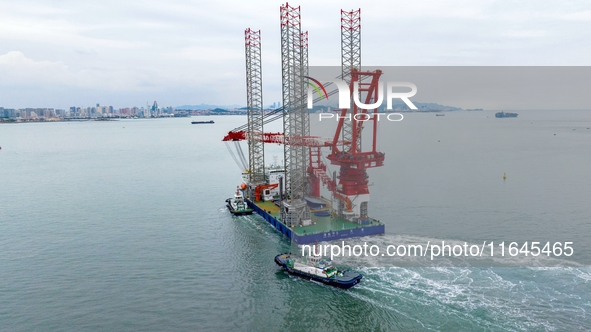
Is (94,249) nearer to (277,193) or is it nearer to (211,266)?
(211,266)

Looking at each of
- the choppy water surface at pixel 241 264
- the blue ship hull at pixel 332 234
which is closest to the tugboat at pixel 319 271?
the choppy water surface at pixel 241 264

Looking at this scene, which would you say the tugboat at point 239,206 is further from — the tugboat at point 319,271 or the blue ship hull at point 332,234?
the tugboat at point 319,271

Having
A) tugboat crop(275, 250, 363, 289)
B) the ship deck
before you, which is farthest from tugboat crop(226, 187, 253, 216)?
tugboat crop(275, 250, 363, 289)

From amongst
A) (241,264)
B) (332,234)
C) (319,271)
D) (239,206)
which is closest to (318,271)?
(319,271)

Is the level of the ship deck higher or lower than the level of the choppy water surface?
higher

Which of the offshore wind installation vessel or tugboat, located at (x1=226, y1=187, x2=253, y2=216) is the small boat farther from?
tugboat, located at (x1=226, y1=187, x2=253, y2=216)

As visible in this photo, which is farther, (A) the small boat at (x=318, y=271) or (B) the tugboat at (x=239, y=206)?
(B) the tugboat at (x=239, y=206)

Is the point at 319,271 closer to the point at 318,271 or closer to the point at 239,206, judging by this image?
the point at 318,271

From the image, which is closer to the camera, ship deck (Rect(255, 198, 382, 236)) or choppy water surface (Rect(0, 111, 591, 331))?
choppy water surface (Rect(0, 111, 591, 331))
